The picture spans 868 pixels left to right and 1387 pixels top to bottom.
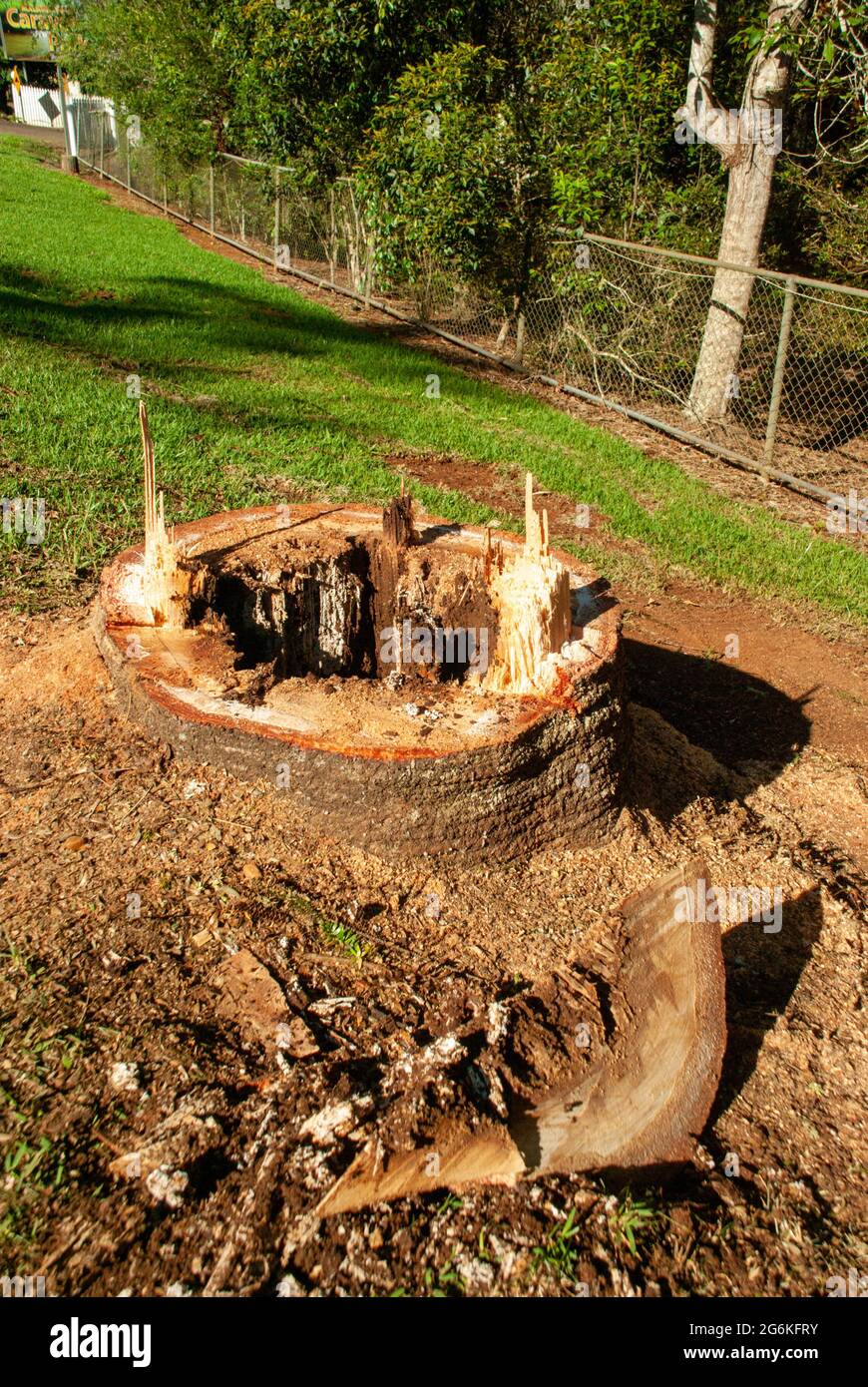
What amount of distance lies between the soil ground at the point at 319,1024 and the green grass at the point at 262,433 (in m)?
2.08

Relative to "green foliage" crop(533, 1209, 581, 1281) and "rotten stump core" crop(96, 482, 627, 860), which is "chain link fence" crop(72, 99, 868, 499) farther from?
"green foliage" crop(533, 1209, 581, 1281)

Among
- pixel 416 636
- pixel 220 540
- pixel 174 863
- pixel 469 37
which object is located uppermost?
pixel 469 37

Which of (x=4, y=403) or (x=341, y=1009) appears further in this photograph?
(x=4, y=403)

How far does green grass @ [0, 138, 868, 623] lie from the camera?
573cm

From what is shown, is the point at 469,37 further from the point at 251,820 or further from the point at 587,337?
the point at 251,820

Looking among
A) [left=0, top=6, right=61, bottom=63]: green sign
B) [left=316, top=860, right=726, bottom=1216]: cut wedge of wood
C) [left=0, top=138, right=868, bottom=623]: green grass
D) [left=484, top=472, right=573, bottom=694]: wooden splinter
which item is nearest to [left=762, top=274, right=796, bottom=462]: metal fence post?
[left=0, top=138, right=868, bottom=623]: green grass

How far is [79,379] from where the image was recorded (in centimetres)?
737

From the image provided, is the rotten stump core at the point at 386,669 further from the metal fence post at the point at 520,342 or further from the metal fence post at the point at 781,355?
the metal fence post at the point at 520,342

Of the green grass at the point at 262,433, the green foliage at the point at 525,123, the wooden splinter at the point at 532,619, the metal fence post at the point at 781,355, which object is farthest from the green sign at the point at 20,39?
the wooden splinter at the point at 532,619

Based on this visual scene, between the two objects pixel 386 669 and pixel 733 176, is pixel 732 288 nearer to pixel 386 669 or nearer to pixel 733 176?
pixel 733 176

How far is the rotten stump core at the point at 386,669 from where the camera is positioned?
9.00ft

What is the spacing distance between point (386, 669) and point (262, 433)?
379 centimetres

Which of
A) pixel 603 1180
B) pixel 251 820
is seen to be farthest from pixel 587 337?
pixel 603 1180

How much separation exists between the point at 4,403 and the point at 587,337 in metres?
5.68
